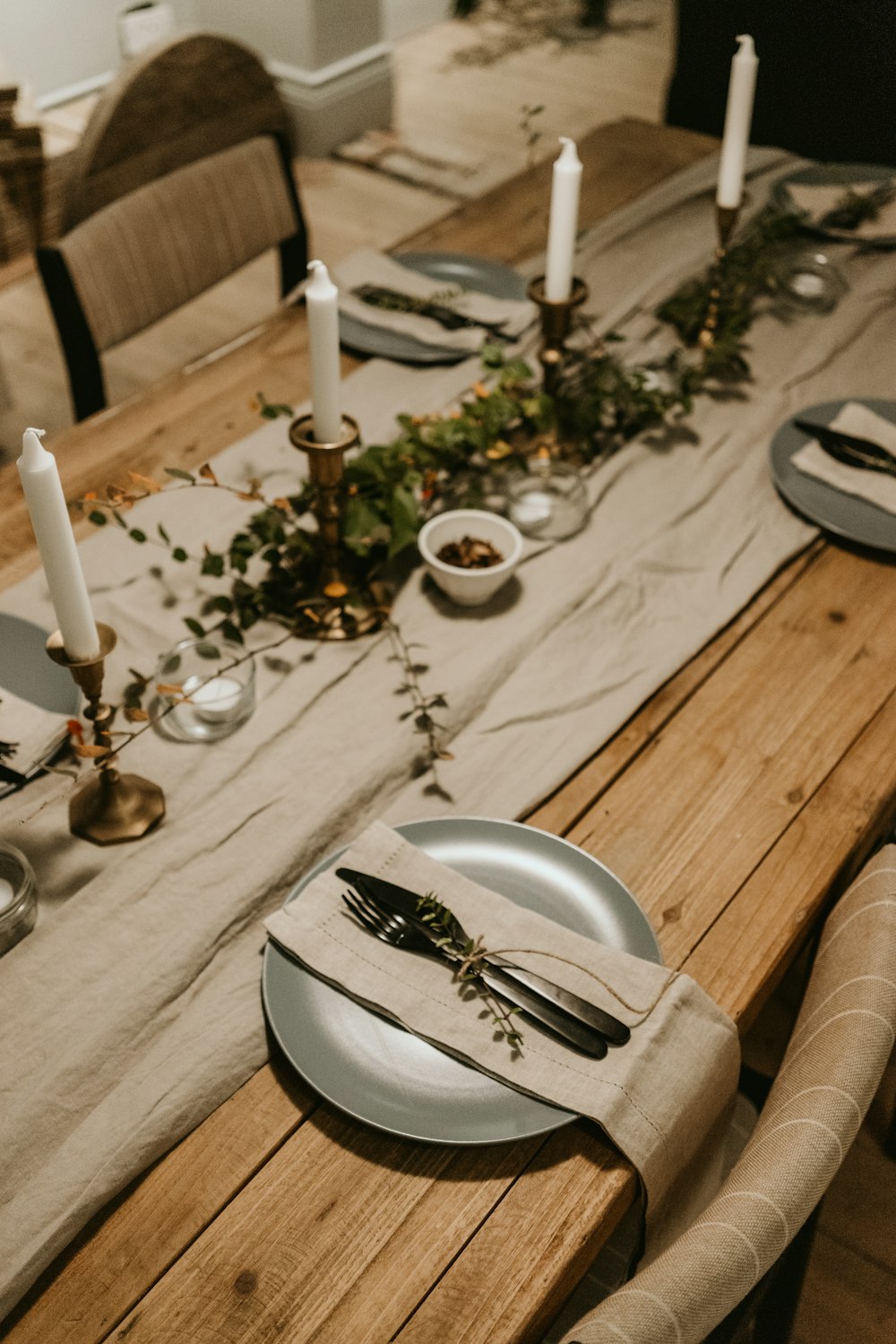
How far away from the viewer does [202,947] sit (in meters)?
0.87

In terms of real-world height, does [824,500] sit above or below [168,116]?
below

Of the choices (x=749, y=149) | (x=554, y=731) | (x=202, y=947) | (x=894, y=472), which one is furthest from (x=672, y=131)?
(x=202, y=947)

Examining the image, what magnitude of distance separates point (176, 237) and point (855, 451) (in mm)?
973

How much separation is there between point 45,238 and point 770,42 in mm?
1817

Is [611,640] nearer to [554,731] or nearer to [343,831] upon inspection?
[554,731]

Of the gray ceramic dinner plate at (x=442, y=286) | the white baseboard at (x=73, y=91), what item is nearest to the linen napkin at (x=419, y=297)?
the gray ceramic dinner plate at (x=442, y=286)

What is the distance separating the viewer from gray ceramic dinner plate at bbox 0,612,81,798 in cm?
102

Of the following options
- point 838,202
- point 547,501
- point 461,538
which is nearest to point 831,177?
point 838,202

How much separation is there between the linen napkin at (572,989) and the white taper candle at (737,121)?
3.26 feet

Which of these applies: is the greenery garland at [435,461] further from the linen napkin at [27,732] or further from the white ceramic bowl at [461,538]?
the linen napkin at [27,732]

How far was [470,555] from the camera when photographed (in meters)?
1.17

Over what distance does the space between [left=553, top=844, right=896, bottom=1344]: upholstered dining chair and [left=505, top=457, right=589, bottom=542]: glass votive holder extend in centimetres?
53

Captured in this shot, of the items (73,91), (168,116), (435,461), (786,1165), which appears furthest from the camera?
(73,91)

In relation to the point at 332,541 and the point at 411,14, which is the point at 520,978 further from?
the point at 411,14
